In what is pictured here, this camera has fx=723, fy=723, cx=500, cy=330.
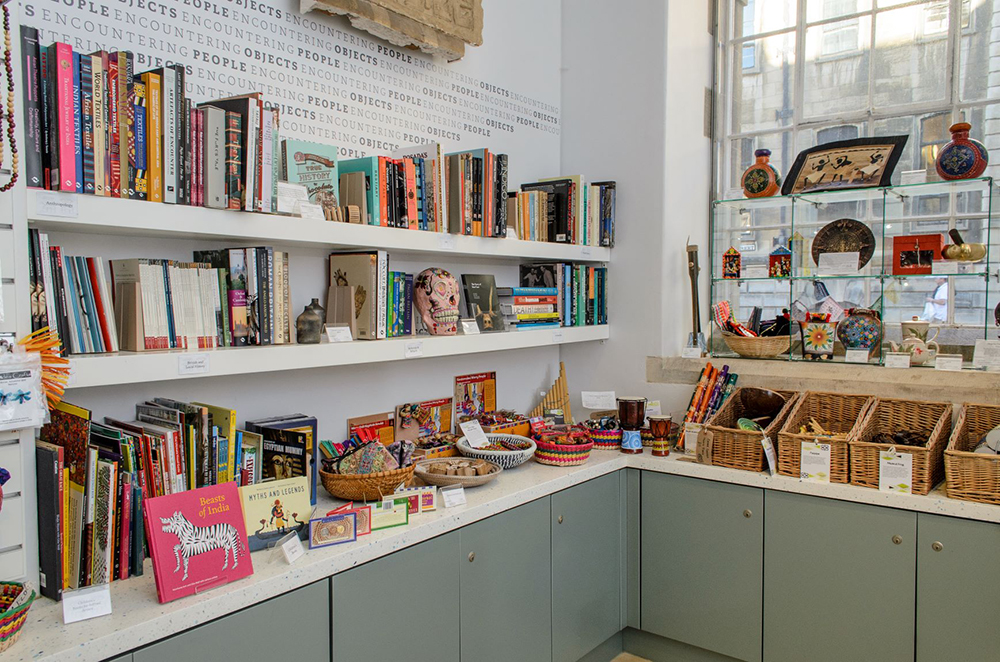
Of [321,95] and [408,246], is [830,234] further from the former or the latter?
[321,95]

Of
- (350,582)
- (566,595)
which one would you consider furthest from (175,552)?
(566,595)

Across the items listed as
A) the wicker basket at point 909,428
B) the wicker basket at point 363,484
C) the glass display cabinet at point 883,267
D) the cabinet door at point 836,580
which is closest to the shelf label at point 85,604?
the wicker basket at point 363,484

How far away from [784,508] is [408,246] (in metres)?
1.70

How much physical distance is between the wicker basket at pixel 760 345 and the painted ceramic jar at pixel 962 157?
0.89 metres

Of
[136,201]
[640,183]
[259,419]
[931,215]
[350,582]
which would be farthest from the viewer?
[640,183]

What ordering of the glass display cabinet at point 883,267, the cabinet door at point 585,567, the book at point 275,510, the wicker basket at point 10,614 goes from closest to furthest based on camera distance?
the wicker basket at point 10,614, the book at point 275,510, the cabinet door at point 585,567, the glass display cabinet at point 883,267

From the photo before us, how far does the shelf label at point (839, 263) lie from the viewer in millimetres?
3043

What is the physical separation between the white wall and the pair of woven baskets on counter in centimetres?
54

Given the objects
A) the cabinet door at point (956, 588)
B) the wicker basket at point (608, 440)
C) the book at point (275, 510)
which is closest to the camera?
the book at point (275, 510)

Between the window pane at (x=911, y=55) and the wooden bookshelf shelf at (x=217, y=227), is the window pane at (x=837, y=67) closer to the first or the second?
the window pane at (x=911, y=55)

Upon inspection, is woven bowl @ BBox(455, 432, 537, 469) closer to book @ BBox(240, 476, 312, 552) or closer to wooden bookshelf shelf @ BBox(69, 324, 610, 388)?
wooden bookshelf shelf @ BBox(69, 324, 610, 388)

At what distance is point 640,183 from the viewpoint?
3.47m

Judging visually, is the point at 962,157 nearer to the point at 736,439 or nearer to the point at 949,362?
the point at 949,362

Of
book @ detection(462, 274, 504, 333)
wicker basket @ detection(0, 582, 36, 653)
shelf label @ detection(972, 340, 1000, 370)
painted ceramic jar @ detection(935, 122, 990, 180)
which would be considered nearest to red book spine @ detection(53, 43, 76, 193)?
wicker basket @ detection(0, 582, 36, 653)
